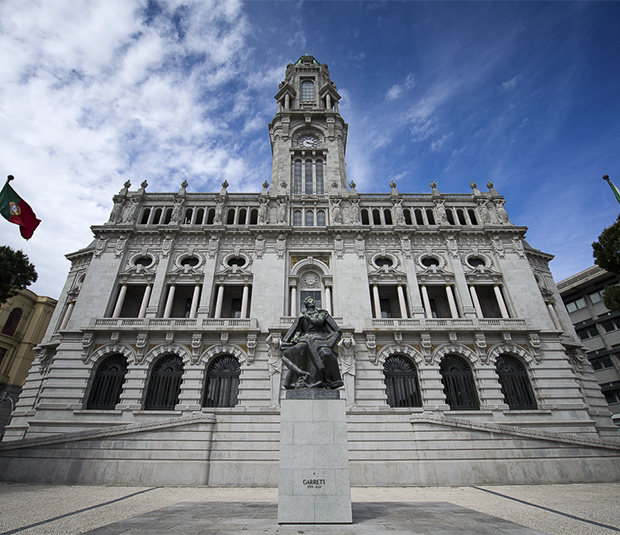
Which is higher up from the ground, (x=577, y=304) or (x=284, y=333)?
(x=577, y=304)

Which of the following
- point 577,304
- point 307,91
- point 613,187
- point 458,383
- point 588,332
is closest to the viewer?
point 613,187

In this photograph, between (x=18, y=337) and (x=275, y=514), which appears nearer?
(x=275, y=514)

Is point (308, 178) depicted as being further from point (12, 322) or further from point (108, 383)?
point (12, 322)

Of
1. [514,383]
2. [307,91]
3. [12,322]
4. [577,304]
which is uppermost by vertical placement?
[307,91]

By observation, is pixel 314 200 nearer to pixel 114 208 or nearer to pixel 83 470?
pixel 114 208

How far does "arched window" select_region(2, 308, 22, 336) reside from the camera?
40.5 metres

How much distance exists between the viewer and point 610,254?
59.7 feet

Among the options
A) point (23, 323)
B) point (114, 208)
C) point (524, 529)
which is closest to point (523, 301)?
point (524, 529)

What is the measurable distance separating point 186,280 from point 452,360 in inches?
925

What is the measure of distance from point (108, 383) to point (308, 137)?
3248 centimetres

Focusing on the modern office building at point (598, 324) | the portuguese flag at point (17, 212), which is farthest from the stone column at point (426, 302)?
the portuguese flag at point (17, 212)

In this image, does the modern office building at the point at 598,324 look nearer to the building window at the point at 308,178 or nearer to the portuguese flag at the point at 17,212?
the building window at the point at 308,178

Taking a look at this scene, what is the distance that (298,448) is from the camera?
9531mm

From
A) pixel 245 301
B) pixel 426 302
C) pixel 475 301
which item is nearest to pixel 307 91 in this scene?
pixel 245 301
